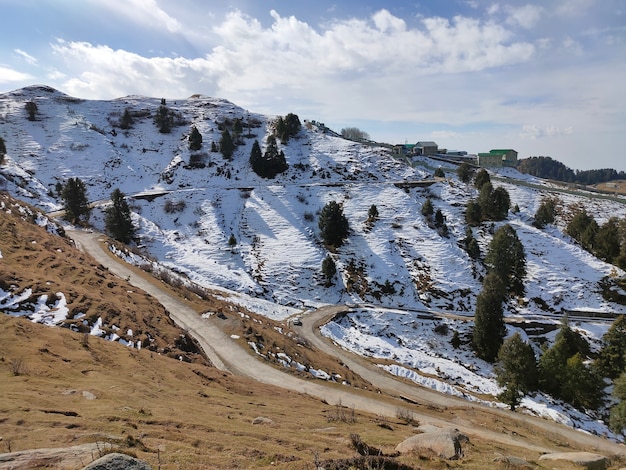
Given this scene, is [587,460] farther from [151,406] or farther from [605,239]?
[605,239]

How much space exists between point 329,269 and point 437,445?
128 ft

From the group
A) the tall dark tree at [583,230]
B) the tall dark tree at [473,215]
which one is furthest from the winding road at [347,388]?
the tall dark tree at [583,230]

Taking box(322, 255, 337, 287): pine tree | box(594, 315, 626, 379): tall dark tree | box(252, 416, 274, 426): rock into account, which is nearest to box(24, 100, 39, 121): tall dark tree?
box(322, 255, 337, 287): pine tree

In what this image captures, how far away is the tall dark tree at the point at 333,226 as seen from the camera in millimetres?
55688

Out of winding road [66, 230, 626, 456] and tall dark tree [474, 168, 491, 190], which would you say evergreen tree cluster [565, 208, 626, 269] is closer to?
tall dark tree [474, 168, 491, 190]

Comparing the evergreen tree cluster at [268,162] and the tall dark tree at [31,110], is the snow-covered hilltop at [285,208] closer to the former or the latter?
the tall dark tree at [31,110]

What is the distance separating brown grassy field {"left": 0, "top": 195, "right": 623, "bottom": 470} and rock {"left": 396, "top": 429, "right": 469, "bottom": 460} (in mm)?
336

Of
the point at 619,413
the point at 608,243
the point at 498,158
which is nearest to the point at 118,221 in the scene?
the point at 619,413

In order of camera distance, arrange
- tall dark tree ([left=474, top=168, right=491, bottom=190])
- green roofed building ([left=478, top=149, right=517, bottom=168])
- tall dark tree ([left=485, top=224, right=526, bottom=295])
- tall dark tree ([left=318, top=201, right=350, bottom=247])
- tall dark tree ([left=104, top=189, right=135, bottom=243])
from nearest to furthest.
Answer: tall dark tree ([left=485, top=224, right=526, bottom=295]), tall dark tree ([left=104, top=189, right=135, bottom=243]), tall dark tree ([left=318, top=201, right=350, bottom=247]), tall dark tree ([left=474, top=168, right=491, bottom=190]), green roofed building ([left=478, top=149, right=517, bottom=168])

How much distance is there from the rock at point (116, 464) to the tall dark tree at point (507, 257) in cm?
4866

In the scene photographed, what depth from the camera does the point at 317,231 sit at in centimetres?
6000

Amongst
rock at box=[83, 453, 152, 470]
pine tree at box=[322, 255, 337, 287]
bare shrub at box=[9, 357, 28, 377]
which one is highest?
rock at box=[83, 453, 152, 470]

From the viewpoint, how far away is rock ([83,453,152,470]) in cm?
578

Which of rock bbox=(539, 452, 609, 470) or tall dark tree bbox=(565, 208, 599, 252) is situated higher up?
tall dark tree bbox=(565, 208, 599, 252)
